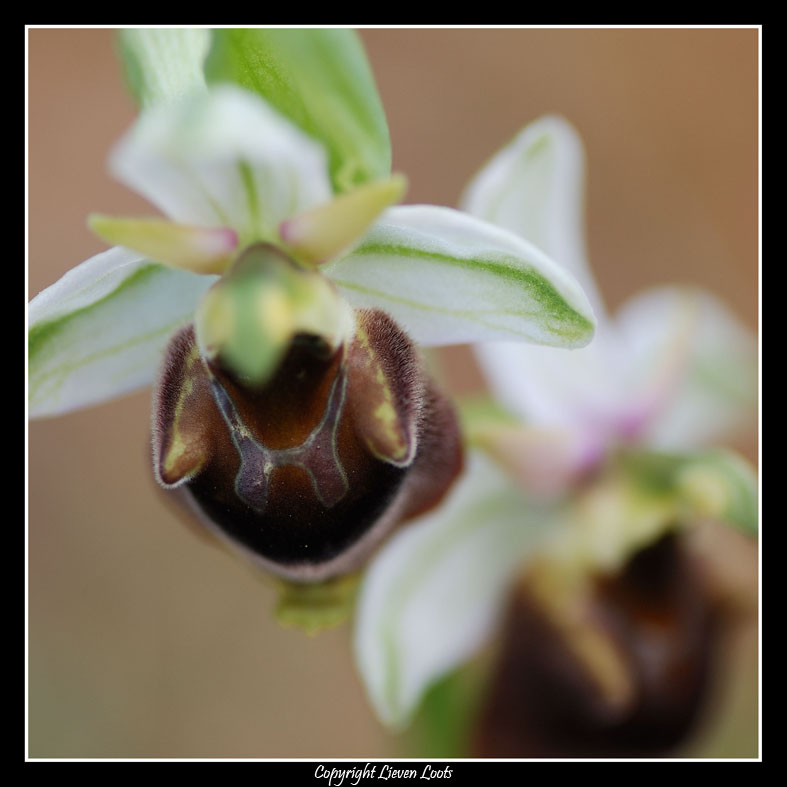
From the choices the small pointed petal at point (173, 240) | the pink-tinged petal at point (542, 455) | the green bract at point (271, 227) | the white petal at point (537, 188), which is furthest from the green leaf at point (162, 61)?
the pink-tinged petal at point (542, 455)

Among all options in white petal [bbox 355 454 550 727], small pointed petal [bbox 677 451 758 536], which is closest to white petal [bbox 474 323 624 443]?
white petal [bbox 355 454 550 727]

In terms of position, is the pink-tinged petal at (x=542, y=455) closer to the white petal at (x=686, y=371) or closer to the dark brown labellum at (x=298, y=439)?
the white petal at (x=686, y=371)

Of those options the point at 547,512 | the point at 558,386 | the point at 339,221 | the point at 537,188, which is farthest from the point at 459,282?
the point at 547,512

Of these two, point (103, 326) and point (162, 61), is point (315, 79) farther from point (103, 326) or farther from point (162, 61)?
point (103, 326)

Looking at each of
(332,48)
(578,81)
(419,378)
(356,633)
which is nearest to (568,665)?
(356,633)

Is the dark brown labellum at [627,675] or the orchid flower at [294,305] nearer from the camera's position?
the orchid flower at [294,305]
